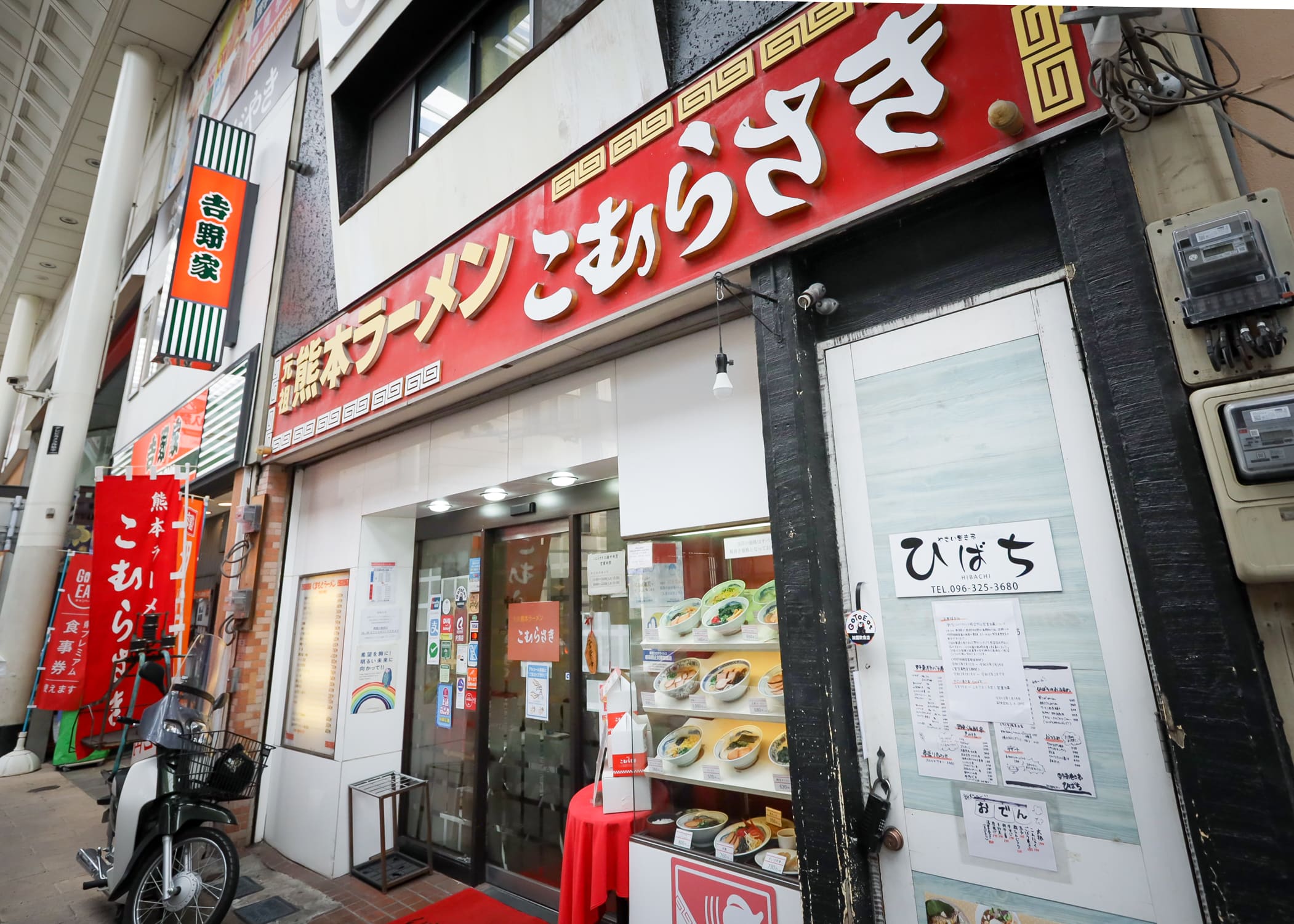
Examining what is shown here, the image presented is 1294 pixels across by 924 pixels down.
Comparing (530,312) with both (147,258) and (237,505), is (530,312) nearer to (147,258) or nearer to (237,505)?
(237,505)

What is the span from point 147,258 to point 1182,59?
15.8 meters

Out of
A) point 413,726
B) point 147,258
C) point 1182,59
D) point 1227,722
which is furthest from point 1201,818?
point 147,258

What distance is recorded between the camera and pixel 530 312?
385 cm

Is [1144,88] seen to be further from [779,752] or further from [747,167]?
[779,752]

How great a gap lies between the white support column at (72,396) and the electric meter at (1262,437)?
1339 cm

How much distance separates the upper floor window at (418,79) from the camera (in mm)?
5098

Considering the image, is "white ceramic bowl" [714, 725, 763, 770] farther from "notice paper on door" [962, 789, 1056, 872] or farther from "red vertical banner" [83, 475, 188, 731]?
"red vertical banner" [83, 475, 188, 731]

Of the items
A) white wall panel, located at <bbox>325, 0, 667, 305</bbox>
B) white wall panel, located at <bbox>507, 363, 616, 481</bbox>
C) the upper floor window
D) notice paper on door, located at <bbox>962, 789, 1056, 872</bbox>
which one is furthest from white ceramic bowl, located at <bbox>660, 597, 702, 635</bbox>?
the upper floor window

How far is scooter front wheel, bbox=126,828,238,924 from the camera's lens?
12.5 feet

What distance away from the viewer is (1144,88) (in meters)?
1.92


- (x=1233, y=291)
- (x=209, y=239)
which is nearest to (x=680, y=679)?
(x=1233, y=291)

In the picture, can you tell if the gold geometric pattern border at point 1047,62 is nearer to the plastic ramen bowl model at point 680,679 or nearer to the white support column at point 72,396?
the plastic ramen bowl model at point 680,679

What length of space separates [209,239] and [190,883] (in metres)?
6.76

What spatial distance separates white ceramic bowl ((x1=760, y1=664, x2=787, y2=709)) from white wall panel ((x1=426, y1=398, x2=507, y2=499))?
92.4 inches
